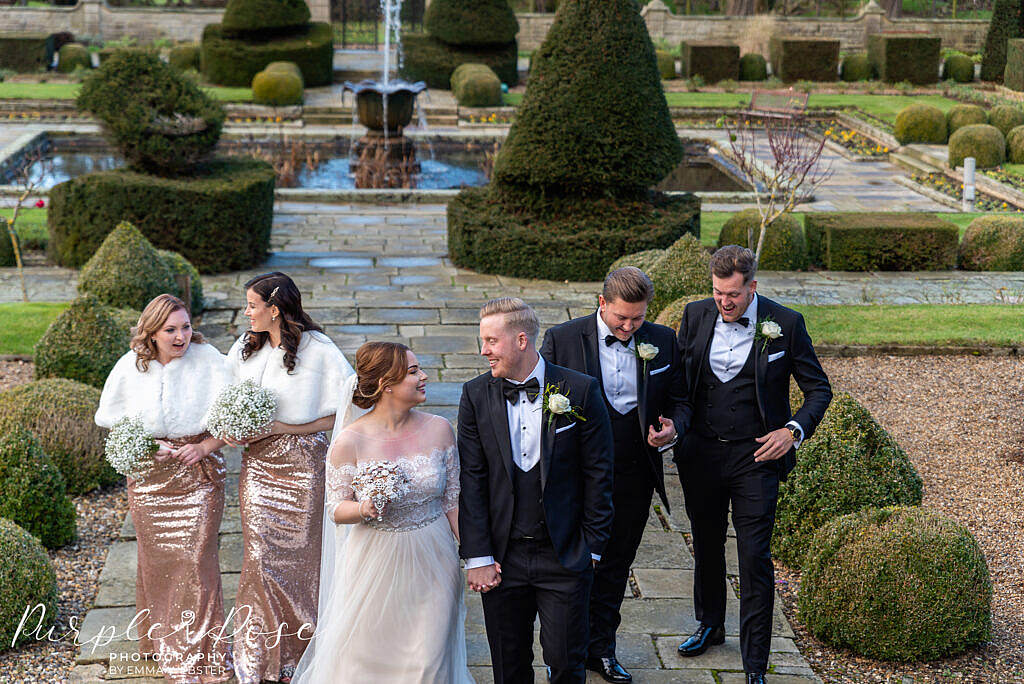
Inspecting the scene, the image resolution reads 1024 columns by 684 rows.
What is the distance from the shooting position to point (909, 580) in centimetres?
530

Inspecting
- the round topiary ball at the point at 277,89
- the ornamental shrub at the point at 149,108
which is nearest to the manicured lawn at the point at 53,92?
the round topiary ball at the point at 277,89

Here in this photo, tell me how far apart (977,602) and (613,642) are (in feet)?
6.04

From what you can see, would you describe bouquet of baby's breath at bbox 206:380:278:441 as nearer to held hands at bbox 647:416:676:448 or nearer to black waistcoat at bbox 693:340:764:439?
held hands at bbox 647:416:676:448

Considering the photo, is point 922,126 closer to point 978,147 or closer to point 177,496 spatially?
point 978,147

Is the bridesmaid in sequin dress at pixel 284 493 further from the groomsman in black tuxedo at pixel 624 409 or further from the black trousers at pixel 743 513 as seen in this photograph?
the black trousers at pixel 743 513

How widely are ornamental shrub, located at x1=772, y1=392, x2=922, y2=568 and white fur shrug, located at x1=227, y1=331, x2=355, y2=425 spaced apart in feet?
9.26

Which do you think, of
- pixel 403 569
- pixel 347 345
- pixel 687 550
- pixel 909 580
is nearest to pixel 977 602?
pixel 909 580

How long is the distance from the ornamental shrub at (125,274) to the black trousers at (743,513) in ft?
21.2

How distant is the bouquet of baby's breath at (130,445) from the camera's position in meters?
4.80

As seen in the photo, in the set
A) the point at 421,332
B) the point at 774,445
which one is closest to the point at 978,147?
the point at 421,332

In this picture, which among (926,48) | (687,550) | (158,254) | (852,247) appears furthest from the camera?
(926,48)

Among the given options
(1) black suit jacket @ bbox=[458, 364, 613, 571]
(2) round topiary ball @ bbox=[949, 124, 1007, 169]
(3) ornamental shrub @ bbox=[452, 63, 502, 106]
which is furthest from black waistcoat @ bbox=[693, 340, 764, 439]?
(3) ornamental shrub @ bbox=[452, 63, 502, 106]

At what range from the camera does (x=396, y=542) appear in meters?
4.21

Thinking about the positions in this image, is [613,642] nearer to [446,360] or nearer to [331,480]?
[331,480]
